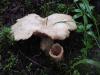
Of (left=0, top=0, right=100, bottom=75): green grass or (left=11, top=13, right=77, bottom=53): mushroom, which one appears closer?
(left=11, top=13, right=77, bottom=53): mushroom

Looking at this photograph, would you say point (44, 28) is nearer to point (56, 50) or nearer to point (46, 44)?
point (46, 44)

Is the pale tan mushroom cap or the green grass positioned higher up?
the pale tan mushroom cap

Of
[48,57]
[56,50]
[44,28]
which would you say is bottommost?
[48,57]

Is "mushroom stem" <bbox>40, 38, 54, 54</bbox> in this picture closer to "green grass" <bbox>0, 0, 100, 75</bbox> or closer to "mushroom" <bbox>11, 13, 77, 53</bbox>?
"mushroom" <bbox>11, 13, 77, 53</bbox>

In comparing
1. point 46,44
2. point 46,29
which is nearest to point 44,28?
point 46,29

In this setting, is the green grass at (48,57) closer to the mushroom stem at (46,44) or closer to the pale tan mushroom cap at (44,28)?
the mushroom stem at (46,44)

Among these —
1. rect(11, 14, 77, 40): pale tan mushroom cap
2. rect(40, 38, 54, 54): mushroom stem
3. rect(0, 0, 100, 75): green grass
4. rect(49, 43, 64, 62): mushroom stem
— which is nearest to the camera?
rect(11, 14, 77, 40): pale tan mushroom cap

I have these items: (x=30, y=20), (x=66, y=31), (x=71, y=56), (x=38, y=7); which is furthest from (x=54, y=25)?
(x=38, y=7)

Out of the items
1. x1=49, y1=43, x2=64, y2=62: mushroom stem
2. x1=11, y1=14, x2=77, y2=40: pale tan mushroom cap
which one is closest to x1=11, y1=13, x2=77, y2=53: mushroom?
x1=11, y1=14, x2=77, y2=40: pale tan mushroom cap
